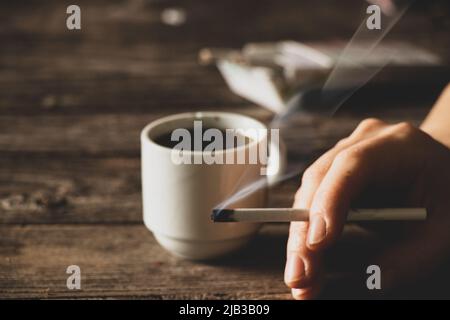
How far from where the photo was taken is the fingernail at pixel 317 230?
1.76ft

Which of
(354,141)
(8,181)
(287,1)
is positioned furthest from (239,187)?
(287,1)

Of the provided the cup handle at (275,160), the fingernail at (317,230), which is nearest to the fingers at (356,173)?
the fingernail at (317,230)

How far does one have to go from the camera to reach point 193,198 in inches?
24.2

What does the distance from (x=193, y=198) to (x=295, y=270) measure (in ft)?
0.42

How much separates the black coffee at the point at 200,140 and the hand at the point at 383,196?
9 cm

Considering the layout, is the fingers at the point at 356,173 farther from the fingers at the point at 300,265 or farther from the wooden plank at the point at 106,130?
the wooden plank at the point at 106,130

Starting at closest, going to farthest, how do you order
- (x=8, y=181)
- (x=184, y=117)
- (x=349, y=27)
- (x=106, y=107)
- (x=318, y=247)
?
(x=318, y=247) < (x=184, y=117) < (x=8, y=181) < (x=106, y=107) < (x=349, y=27)

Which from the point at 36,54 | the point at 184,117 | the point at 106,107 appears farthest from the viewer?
the point at 36,54

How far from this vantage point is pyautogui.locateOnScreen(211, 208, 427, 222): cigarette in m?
0.54

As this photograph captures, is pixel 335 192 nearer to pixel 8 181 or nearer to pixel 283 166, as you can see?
pixel 283 166

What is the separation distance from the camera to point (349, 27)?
5.24ft

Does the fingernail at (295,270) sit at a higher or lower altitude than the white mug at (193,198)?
lower

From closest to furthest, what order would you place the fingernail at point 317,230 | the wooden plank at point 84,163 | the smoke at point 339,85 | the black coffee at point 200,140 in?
1. the fingernail at point 317,230
2. the black coffee at point 200,140
3. the wooden plank at point 84,163
4. the smoke at point 339,85

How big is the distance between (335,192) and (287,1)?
149 cm
